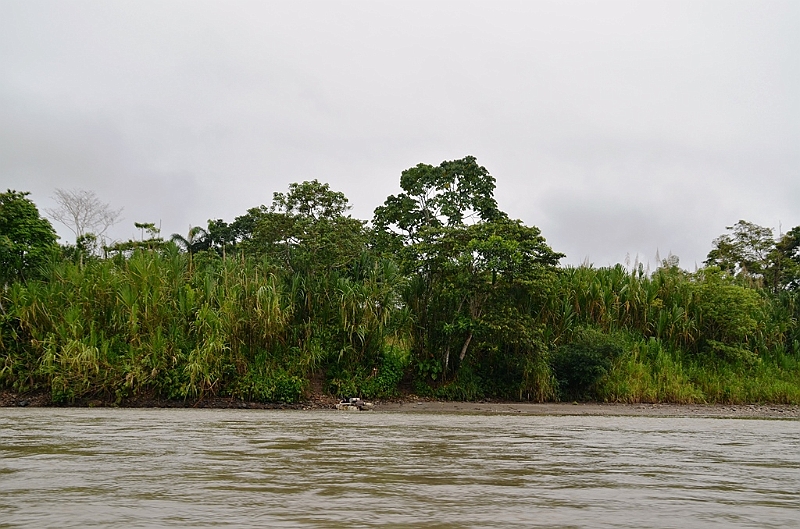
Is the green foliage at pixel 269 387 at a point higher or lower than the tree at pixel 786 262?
lower

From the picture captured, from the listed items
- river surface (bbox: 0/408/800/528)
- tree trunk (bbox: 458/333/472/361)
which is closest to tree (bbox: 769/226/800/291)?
tree trunk (bbox: 458/333/472/361)

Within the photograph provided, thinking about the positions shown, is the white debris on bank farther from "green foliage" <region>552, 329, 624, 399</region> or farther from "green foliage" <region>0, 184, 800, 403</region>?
"green foliage" <region>552, 329, 624, 399</region>

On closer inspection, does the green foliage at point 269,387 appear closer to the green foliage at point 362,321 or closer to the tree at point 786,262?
the green foliage at point 362,321

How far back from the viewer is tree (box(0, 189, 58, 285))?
18844 millimetres

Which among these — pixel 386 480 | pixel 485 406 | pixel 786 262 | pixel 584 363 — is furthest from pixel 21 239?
pixel 786 262

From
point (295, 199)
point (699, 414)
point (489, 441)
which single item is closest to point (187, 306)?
point (295, 199)

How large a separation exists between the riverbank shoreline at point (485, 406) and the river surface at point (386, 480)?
6.54 metres

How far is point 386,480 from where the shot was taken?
14.7 feet

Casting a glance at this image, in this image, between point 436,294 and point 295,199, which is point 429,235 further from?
point 295,199

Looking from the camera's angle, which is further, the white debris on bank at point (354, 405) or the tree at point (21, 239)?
the tree at point (21, 239)

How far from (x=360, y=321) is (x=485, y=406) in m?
3.70

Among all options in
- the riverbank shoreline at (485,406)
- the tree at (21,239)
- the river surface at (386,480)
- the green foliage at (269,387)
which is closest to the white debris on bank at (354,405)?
the riverbank shoreline at (485,406)

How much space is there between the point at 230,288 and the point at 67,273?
162 inches

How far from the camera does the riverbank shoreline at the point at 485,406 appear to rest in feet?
49.0
